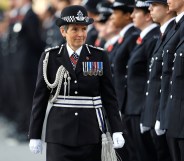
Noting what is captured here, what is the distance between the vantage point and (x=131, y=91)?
11.1m

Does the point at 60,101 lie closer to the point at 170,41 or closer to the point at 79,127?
the point at 79,127

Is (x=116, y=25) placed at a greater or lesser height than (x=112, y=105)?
greater

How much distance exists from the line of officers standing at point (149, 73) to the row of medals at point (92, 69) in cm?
72

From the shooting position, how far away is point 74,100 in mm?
8820

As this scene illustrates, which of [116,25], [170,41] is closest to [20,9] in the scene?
[116,25]

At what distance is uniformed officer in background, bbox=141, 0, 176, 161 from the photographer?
32.8 feet

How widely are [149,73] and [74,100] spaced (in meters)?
1.86

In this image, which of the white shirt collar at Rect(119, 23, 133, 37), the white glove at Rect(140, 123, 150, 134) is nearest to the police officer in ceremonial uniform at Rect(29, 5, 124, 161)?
the white glove at Rect(140, 123, 150, 134)

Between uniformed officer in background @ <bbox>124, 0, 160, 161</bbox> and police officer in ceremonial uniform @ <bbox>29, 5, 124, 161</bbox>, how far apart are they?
191 cm

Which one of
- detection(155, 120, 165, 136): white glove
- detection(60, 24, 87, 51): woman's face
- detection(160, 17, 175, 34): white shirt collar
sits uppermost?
detection(160, 17, 175, 34): white shirt collar

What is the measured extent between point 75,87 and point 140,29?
290 centimetres

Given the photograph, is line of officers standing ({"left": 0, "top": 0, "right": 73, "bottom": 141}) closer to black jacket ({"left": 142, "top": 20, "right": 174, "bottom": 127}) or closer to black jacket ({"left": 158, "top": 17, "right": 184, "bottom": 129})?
black jacket ({"left": 142, "top": 20, "right": 174, "bottom": 127})

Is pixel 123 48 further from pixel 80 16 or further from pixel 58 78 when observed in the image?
pixel 58 78

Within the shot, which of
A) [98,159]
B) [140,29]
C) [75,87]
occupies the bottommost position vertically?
[98,159]
